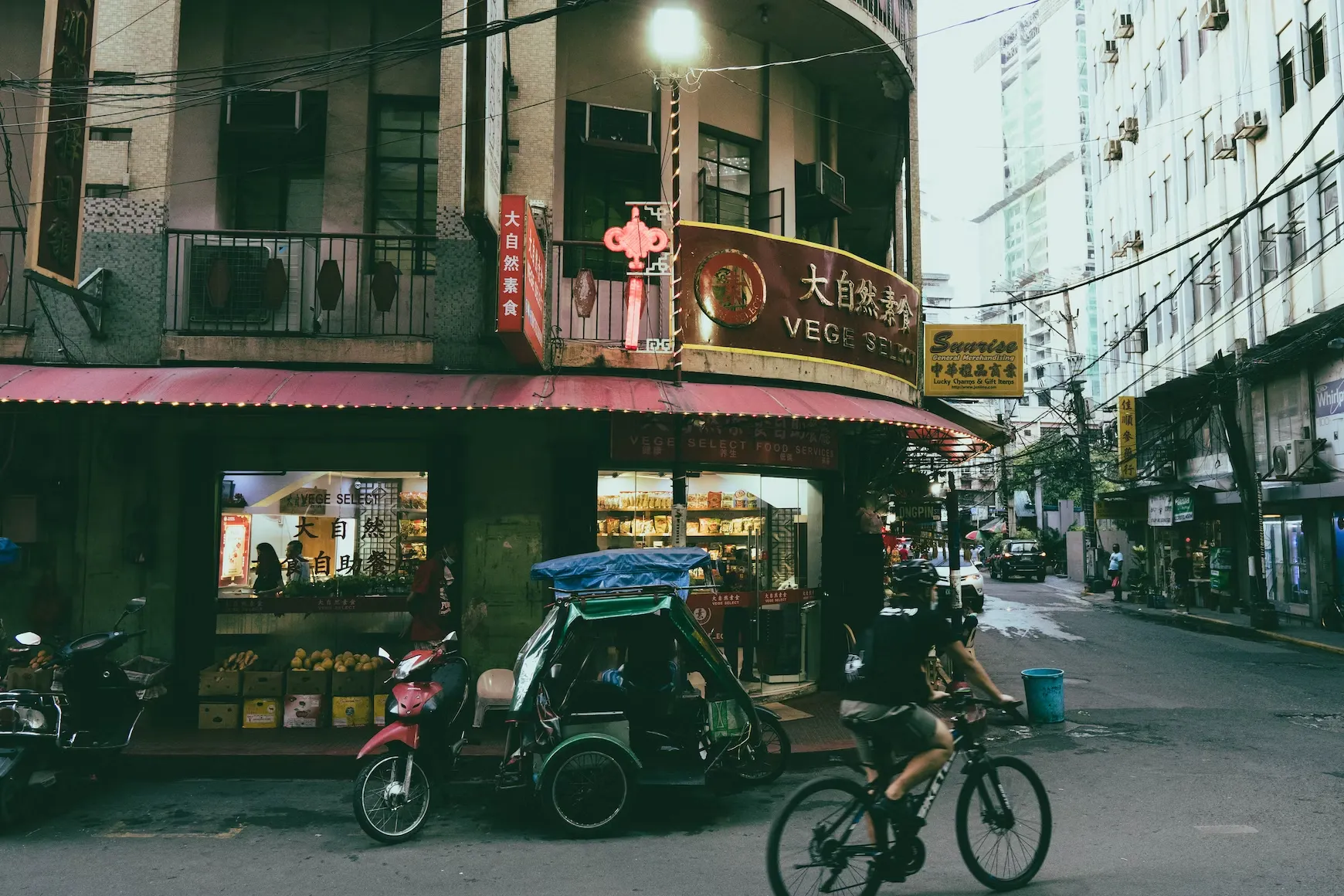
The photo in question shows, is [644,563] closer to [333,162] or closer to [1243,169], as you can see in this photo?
[333,162]

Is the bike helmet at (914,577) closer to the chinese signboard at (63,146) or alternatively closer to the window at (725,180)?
the window at (725,180)

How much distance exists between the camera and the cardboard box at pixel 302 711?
980cm

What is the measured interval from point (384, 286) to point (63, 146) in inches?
127

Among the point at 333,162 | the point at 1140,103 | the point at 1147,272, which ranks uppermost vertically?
the point at 1140,103

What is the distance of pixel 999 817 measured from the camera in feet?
17.5

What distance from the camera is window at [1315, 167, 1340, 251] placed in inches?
814

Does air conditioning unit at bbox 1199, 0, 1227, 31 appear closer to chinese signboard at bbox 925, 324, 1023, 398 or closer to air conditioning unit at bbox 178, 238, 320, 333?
chinese signboard at bbox 925, 324, 1023, 398

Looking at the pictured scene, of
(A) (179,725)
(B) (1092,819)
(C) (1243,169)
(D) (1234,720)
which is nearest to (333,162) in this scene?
(A) (179,725)

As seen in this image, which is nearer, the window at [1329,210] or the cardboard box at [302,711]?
the cardboard box at [302,711]

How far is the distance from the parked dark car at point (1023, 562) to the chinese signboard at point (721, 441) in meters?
34.1

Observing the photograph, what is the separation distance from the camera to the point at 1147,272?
3372 centimetres

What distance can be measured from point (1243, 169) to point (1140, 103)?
9.87 m

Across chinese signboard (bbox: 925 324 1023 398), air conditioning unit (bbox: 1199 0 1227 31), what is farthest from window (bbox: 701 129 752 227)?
air conditioning unit (bbox: 1199 0 1227 31)

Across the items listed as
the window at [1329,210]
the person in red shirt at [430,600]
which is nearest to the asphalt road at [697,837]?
the person in red shirt at [430,600]
